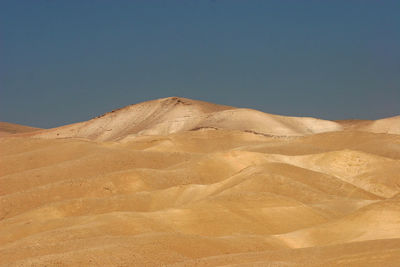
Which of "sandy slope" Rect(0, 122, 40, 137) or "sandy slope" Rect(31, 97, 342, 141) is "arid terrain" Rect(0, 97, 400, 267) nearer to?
"sandy slope" Rect(31, 97, 342, 141)

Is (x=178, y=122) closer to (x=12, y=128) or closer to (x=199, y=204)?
(x=199, y=204)

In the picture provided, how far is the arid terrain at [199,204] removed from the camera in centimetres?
1814

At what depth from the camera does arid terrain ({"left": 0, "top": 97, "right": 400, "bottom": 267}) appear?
1814 cm

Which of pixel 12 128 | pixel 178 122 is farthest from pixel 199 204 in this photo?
pixel 12 128

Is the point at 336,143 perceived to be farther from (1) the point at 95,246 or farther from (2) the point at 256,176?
(1) the point at 95,246

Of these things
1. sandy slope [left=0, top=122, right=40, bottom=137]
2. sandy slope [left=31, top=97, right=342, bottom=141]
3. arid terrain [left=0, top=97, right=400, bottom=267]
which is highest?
sandy slope [left=0, top=122, right=40, bottom=137]

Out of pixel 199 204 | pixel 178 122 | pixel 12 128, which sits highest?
pixel 12 128

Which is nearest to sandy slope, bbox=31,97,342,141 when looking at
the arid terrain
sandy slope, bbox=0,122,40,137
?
the arid terrain

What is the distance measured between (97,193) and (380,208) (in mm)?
17949

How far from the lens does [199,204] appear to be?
26.9 m

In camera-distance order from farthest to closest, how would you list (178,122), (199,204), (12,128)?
(12,128)
(178,122)
(199,204)

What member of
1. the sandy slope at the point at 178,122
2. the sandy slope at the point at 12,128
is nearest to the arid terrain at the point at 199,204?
the sandy slope at the point at 178,122

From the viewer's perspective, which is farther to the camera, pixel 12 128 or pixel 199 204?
pixel 12 128

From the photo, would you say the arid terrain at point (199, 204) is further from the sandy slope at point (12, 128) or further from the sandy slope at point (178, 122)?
the sandy slope at point (12, 128)
